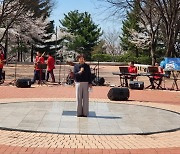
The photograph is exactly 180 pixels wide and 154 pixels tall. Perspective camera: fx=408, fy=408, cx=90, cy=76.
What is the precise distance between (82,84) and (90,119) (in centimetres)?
96

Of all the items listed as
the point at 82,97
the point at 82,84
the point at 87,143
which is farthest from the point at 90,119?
the point at 87,143

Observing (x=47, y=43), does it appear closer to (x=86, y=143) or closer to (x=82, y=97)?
(x=82, y=97)

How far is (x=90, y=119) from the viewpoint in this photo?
418 inches

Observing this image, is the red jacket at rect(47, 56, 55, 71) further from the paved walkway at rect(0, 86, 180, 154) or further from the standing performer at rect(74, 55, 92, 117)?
the paved walkway at rect(0, 86, 180, 154)

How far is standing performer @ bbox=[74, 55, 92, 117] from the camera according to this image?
1084cm

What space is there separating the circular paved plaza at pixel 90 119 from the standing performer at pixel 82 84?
0.32 m

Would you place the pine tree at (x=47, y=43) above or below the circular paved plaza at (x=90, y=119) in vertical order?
above

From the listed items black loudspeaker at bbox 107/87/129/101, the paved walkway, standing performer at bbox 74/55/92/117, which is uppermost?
standing performer at bbox 74/55/92/117

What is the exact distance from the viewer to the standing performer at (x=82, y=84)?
10844 millimetres

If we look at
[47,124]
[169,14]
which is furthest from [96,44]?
[47,124]

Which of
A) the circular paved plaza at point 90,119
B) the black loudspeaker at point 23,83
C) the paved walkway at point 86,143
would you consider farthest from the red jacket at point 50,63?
the paved walkway at point 86,143

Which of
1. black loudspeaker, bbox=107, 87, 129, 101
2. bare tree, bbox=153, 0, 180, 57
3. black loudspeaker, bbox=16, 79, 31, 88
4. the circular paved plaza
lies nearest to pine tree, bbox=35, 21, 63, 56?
bare tree, bbox=153, 0, 180, 57

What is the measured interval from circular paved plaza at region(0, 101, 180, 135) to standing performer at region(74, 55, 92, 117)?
32 cm

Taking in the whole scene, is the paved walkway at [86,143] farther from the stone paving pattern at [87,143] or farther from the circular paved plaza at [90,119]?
the circular paved plaza at [90,119]
